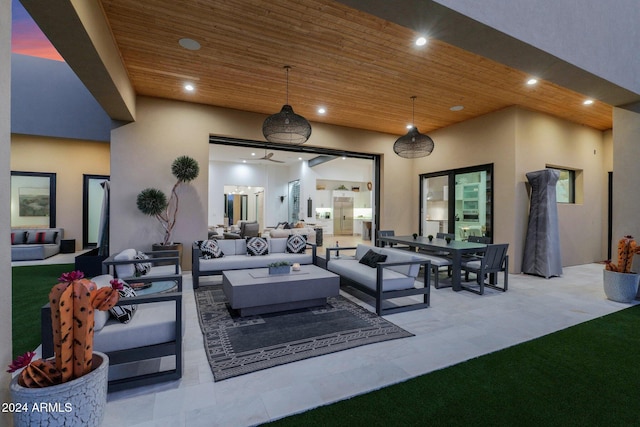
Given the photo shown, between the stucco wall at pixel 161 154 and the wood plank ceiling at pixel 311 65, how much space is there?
32 centimetres

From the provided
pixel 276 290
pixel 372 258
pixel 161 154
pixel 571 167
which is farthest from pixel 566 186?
pixel 161 154

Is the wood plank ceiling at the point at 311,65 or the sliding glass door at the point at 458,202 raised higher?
the wood plank ceiling at the point at 311,65

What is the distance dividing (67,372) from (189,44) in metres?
3.87

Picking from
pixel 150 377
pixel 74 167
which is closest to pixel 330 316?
pixel 150 377

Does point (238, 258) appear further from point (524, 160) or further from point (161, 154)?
point (524, 160)

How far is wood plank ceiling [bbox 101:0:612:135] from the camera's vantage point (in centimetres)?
334

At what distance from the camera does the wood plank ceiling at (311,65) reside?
10.9 feet

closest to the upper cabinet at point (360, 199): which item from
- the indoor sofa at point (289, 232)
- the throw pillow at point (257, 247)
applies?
the indoor sofa at point (289, 232)

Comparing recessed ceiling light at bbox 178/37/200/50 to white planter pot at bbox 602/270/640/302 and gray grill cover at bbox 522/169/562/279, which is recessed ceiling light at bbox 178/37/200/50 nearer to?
gray grill cover at bbox 522/169/562/279

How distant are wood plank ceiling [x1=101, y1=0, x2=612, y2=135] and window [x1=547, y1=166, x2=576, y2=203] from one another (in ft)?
4.01

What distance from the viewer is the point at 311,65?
4.45 m

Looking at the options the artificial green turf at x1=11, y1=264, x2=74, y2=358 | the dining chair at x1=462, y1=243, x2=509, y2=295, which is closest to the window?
the dining chair at x1=462, y1=243, x2=509, y2=295

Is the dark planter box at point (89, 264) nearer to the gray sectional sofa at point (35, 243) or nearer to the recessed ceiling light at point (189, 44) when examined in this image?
the gray sectional sofa at point (35, 243)

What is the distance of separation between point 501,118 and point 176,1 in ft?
20.3
